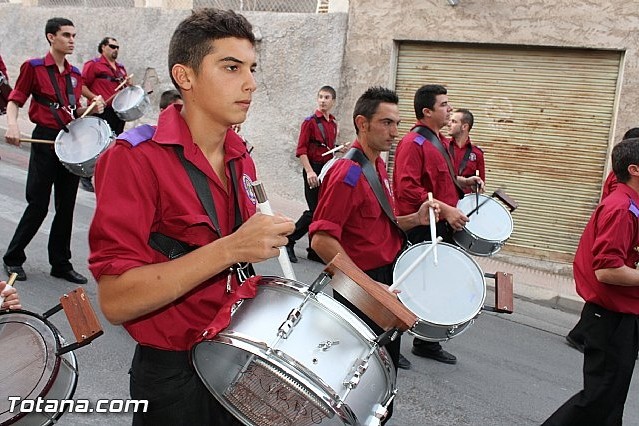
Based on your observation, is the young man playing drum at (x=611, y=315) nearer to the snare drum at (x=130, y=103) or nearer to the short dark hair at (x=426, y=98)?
the short dark hair at (x=426, y=98)

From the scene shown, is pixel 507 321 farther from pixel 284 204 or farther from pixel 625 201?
pixel 284 204

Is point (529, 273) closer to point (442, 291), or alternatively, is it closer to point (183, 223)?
point (442, 291)

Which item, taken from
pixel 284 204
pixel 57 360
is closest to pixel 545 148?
pixel 284 204

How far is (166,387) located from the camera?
2268mm

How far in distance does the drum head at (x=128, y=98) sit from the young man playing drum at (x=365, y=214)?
5411 millimetres

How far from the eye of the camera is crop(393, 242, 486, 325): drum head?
4.05 meters

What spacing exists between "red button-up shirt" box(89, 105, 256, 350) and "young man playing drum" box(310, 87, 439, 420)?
1.46 metres

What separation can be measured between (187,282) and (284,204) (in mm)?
9328

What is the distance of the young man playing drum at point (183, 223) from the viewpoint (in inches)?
79.0

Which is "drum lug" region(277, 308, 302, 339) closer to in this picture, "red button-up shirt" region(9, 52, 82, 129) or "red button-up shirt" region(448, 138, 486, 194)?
"red button-up shirt" region(9, 52, 82, 129)

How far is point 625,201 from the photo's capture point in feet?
12.7

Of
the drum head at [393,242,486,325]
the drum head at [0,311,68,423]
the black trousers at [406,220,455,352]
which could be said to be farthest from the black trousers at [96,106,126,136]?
the drum head at [0,311,68,423]

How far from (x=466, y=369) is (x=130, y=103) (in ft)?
18.4

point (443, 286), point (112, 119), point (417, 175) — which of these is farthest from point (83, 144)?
point (112, 119)
